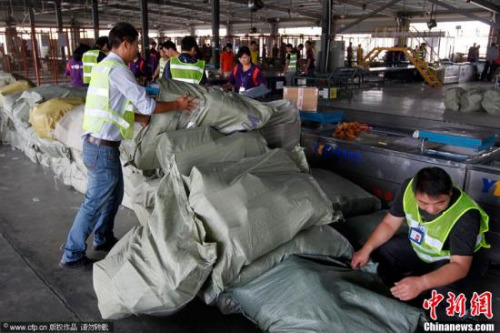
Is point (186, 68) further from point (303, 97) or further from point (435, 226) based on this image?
point (435, 226)

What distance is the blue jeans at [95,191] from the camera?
2.43 meters

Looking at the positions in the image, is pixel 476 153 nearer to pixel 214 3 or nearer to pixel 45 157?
pixel 45 157

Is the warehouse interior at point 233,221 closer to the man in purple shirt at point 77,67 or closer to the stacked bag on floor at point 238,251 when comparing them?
the stacked bag on floor at point 238,251

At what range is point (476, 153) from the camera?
2.95 meters

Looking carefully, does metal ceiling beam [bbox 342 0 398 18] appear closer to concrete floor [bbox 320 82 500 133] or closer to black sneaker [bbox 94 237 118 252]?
concrete floor [bbox 320 82 500 133]

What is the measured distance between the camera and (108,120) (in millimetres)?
2352

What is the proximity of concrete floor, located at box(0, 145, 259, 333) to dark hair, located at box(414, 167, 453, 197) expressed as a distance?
1.04 metres

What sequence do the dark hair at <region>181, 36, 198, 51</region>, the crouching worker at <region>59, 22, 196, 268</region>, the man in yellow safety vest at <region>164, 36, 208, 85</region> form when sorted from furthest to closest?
the dark hair at <region>181, 36, 198, 51</region>, the man in yellow safety vest at <region>164, 36, 208, 85</region>, the crouching worker at <region>59, 22, 196, 268</region>

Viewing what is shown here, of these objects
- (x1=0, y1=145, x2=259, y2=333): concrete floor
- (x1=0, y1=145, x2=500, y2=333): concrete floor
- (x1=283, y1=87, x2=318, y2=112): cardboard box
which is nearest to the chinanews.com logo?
(x1=0, y1=145, x2=500, y2=333): concrete floor

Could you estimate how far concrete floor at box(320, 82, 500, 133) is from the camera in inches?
232

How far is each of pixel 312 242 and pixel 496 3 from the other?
17.1 meters

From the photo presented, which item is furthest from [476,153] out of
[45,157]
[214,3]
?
[214,3]

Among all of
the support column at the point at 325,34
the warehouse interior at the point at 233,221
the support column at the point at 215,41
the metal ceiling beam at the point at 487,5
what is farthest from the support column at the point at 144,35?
the metal ceiling beam at the point at 487,5

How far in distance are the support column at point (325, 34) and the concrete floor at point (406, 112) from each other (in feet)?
6.70
